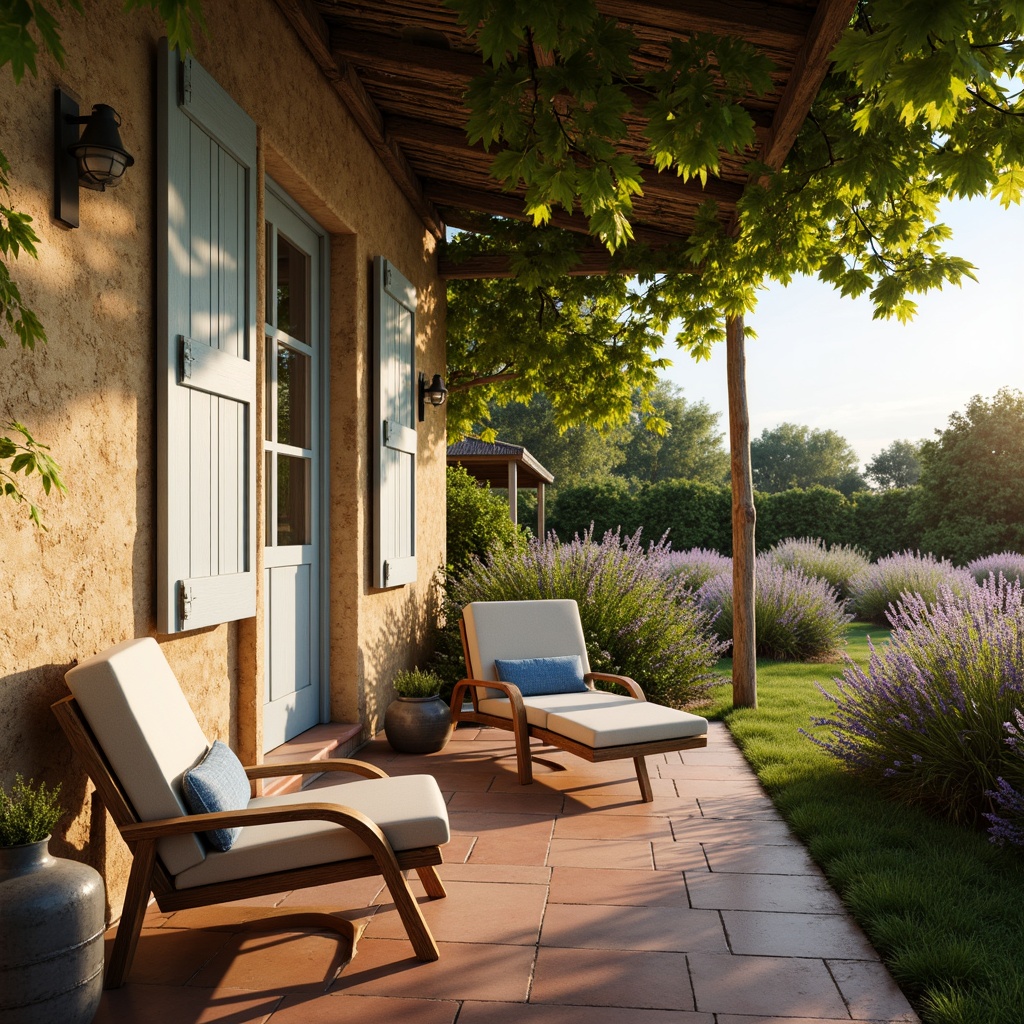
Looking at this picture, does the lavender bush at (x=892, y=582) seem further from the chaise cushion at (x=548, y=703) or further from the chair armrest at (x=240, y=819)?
the chair armrest at (x=240, y=819)

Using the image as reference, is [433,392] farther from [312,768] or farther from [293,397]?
[312,768]

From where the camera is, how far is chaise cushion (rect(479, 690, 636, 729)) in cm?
467

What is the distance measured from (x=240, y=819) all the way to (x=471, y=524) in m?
6.38

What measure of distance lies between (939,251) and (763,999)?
13.7ft

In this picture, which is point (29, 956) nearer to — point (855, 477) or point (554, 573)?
point (554, 573)

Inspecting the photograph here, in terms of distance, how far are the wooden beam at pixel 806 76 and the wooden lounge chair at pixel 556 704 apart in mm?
2939

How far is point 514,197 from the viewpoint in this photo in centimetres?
707

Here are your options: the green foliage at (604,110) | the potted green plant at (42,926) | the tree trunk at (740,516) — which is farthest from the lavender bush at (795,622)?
the potted green plant at (42,926)

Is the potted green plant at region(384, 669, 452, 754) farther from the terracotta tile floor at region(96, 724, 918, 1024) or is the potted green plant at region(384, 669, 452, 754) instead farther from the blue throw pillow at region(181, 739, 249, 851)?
the blue throw pillow at region(181, 739, 249, 851)

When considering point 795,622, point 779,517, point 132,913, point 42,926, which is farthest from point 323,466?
point 779,517

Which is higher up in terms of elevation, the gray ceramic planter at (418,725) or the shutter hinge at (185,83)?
the shutter hinge at (185,83)

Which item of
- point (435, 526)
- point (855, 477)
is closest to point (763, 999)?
point (435, 526)

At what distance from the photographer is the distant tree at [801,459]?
2242 inches

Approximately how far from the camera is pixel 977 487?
763 inches
